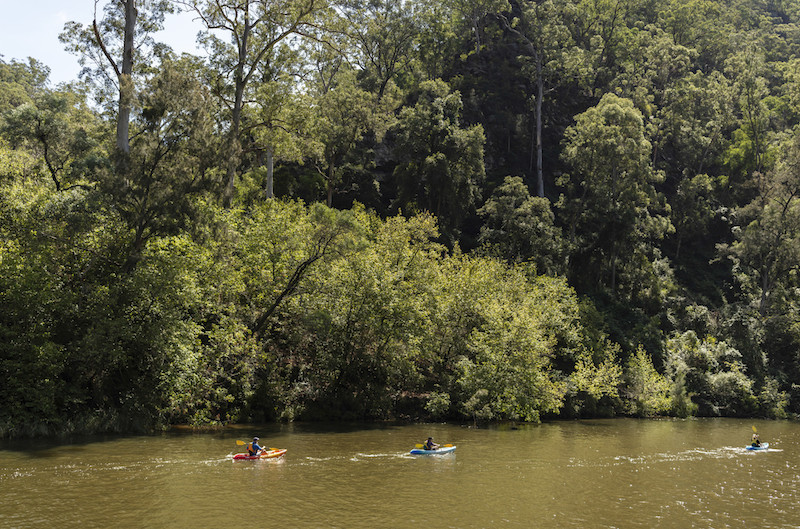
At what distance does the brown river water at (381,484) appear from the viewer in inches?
610

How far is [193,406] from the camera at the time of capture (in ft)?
89.9

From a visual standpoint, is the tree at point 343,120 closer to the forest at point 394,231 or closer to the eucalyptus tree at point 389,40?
the forest at point 394,231

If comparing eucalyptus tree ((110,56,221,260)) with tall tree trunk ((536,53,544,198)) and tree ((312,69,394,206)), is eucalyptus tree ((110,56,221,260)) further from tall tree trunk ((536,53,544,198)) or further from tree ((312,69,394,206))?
tall tree trunk ((536,53,544,198))

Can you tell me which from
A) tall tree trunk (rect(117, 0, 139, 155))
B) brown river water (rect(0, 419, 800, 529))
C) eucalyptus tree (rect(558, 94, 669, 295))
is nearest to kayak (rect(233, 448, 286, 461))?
brown river water (rect(0, 419, 800, 529))

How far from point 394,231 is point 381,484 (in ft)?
80.0

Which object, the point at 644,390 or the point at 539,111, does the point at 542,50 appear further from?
the point at 644,390

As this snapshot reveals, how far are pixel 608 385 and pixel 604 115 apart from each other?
92.7 feet

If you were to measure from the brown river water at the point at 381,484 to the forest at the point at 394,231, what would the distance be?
4.02 meters

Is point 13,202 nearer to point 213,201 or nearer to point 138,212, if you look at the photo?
point 138,212

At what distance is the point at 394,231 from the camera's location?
4162 cm

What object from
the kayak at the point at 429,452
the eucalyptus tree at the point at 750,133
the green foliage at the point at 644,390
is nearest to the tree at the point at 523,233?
the green foliage at the point at 644,390

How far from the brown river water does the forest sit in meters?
4.02

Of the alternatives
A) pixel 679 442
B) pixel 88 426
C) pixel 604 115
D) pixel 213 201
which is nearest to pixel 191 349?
pixel 88 426

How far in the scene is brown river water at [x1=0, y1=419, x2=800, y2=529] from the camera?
15492mm
